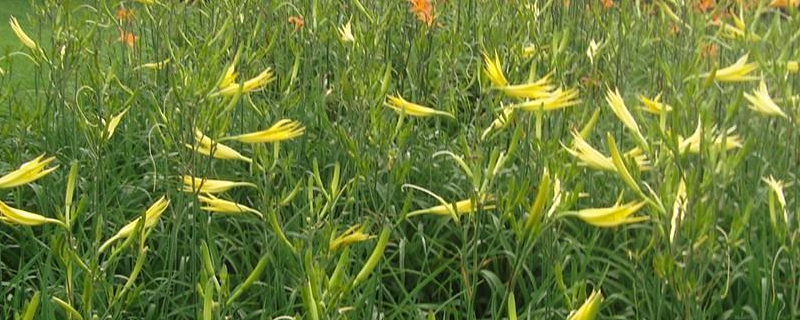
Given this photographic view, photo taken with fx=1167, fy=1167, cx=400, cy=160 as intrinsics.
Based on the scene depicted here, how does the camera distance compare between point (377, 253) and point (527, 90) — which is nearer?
point (377, 253)

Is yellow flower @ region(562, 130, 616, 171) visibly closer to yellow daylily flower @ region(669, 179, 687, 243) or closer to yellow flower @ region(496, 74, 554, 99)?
yellow daylily flower @ region(669, 179, 687, 243)

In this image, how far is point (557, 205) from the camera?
5.80 ft

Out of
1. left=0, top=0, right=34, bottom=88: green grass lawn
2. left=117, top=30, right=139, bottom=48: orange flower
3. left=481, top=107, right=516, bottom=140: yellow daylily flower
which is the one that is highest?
left=481, top=107, right=516, bottom=140: yellow daylily flower

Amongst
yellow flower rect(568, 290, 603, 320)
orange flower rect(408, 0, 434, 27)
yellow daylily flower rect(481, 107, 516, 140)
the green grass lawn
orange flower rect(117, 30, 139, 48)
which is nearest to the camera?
yellow flower rect(568, 290, 603, 320)

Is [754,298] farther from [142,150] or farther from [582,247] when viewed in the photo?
[142,150]

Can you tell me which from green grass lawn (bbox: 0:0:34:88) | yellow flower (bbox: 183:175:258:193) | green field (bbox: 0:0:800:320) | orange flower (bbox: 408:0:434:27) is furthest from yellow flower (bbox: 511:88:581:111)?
green grass lawn (bbox: 0:0:34:88)

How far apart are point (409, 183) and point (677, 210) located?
1391 millimetres

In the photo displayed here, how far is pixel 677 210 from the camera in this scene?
170cm

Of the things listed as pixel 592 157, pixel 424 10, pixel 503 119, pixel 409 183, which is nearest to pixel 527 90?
pixel 503 119

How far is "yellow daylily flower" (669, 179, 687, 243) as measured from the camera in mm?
1578

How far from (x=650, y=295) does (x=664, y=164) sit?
0.71m

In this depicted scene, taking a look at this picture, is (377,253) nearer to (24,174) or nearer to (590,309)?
(590,309)

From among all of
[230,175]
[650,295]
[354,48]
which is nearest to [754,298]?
[650,295]

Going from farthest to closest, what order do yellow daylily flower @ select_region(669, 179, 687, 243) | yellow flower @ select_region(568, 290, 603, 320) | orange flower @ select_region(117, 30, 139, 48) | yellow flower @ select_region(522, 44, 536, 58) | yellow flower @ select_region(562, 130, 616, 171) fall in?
orange flower @ select_region(117, 30, 139, 48), yellow flower @ select_region(522, 44, 536, 58), yellow flower @ select_region(562, 130, 616, 171), yellow daylily flower @ select_region(669, 179, 687, 243), yellow flower @ select_region(568, 290, 603, 320)
